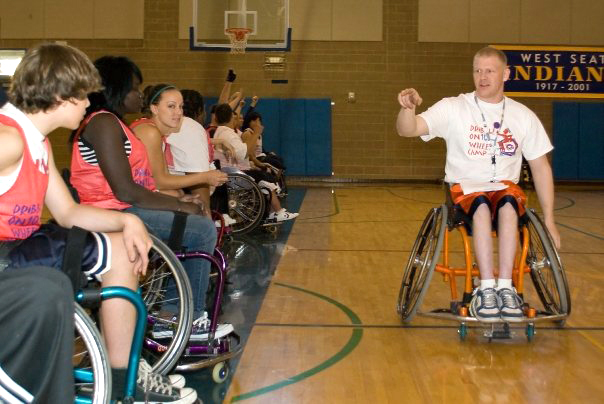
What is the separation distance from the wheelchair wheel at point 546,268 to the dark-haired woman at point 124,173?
1.24 metres

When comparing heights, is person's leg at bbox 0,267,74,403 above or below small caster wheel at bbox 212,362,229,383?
above

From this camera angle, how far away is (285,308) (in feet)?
11.9

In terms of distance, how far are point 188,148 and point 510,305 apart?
6.94 feet

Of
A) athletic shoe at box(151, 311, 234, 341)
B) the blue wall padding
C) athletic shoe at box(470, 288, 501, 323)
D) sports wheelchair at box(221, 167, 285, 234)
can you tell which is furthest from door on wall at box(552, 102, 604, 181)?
athletic shoe at box(151, 311, 234, 341)

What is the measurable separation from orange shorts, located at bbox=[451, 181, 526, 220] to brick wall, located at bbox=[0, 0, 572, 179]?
8.83 metres

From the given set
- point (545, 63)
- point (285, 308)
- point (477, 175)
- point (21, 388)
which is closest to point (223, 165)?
point (285, 308)

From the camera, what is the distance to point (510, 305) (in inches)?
117

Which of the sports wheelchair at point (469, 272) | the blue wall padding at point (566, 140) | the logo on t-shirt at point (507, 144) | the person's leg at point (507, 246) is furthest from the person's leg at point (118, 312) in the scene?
the blue wall padding at point (566, 140)

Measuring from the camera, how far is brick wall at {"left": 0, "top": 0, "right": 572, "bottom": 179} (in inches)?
466

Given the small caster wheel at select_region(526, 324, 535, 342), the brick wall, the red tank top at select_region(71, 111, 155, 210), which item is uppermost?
the brick wall

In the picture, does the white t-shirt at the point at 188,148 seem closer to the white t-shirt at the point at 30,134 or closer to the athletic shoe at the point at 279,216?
the athletic shoe at the point at 279,216

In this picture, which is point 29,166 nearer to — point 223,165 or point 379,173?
point 223,165

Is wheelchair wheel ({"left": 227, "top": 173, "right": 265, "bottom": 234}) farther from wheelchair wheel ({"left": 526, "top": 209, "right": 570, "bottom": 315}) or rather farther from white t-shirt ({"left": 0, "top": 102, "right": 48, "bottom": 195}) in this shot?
white t-shirt ({"left": 0, "top": 102, "right": 48, "bottom": 195})

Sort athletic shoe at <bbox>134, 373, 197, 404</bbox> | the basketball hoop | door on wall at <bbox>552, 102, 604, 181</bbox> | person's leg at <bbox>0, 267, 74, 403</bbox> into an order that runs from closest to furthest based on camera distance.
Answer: person's leg at <bbox>0, 267, 74, 403</bbox> < athletic shoe at <bbox>134, 373, 197, 404</bbox> < the basketball hoop < door on wall at <bbox>552, 102, 604, 181</bbox>
